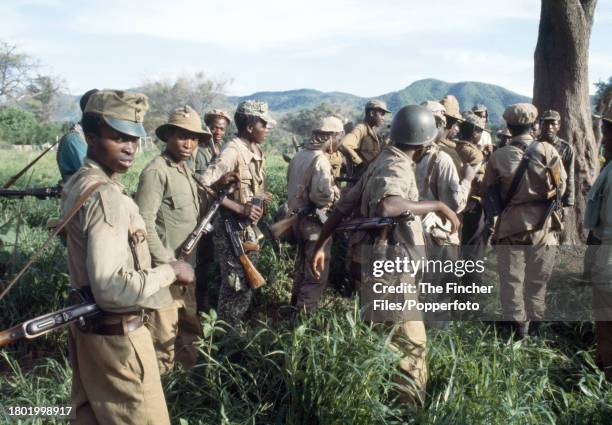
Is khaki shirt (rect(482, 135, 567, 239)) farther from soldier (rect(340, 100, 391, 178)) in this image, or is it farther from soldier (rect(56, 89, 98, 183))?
soldier (rect(56, 89, 98, 183))

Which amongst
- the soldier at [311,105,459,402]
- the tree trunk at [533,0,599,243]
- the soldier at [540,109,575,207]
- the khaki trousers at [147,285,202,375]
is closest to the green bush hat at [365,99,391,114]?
the tree trunk at [533,0,599,243]

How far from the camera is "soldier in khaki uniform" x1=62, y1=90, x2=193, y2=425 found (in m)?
2.47

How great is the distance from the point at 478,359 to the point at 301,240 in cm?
208

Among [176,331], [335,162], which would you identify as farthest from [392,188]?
[335,162]

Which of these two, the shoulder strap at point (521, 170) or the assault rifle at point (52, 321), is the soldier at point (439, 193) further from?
the assault rifle at point (52, 321)

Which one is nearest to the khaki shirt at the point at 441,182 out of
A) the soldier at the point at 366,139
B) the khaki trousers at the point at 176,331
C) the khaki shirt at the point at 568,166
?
the khaki shirt at the point at 568,166

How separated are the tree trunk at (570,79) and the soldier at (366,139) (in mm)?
1950

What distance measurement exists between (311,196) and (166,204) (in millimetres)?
1685

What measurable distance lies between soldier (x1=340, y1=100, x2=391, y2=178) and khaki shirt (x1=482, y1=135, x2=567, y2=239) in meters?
2.65

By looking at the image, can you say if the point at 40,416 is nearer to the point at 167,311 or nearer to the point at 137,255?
the point at 167,311

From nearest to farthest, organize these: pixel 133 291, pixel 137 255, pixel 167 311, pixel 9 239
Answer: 1. pixel 133 291
2. pixel 137 255
3. pixel 167 311
4. pixel 9 239

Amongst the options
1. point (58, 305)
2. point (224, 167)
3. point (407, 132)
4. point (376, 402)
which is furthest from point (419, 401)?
point (58, 305)

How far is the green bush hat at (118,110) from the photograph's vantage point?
106 inches

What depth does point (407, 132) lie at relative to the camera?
145 inches
